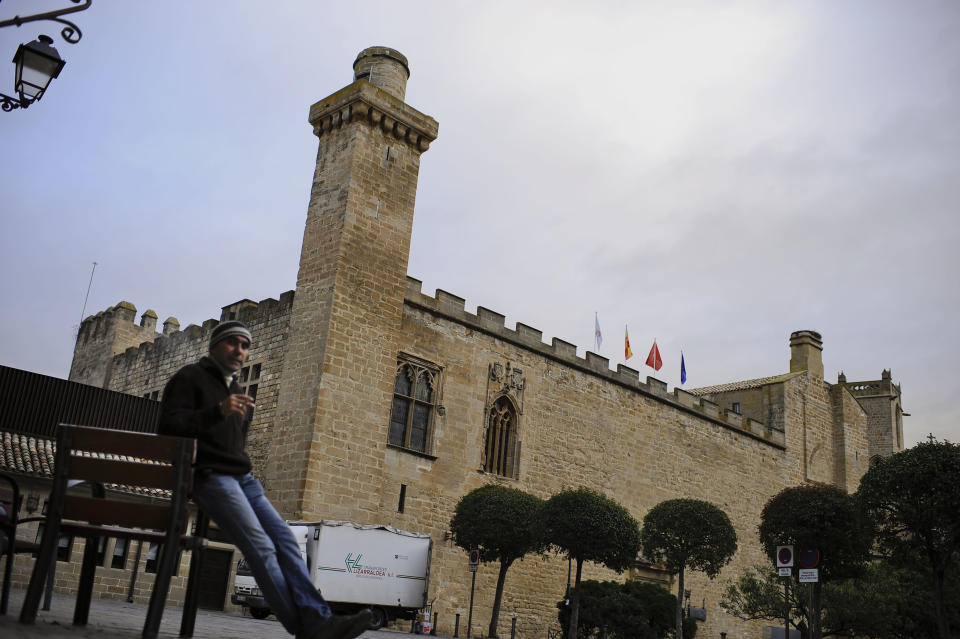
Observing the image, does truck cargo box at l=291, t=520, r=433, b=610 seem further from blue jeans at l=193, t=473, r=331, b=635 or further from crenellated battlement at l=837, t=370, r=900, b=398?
crenellated battlement at l=837, t=370, r=900, b=398

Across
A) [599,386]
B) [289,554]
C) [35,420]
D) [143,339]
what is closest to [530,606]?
[599,386]

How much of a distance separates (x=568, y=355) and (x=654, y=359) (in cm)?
701

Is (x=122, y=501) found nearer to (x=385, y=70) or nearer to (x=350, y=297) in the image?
(x=350, y=297)

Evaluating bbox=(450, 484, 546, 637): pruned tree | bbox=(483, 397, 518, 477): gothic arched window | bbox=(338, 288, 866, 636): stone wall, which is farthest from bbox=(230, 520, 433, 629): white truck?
bbox=(483, 397, 518, 477): gothic arched window

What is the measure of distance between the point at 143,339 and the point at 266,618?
16.2 metres

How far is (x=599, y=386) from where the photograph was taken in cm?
2711

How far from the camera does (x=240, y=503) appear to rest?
158 inches

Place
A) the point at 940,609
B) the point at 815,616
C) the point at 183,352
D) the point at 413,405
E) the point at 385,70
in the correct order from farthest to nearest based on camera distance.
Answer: the point at 183,352 → the point at 385,70 → the point at 413,405 → the point at 940,609 → the point at 815,616

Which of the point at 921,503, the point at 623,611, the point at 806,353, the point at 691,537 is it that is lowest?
the point at 623,611

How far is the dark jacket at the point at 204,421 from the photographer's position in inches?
158

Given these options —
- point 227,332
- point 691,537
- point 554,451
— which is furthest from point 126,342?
point 227,332

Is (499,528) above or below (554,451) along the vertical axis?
below

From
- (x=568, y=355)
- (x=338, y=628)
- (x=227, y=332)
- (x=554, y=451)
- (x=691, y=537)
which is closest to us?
(x=338, y=628)

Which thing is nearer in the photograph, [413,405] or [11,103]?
[11,103]
